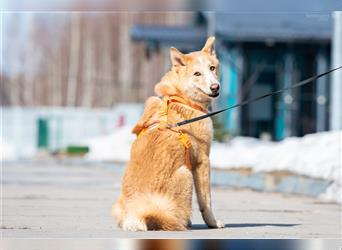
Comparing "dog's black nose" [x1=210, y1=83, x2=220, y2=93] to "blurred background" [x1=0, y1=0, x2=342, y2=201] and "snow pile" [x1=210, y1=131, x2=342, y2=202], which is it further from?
"snow pile" [x1=210, y1=131, x2=342, y2=202]

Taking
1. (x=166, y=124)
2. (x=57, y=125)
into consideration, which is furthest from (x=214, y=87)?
(x=57, y=125)

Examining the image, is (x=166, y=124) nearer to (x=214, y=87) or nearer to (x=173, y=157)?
(x=173, y=157)

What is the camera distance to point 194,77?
759cm

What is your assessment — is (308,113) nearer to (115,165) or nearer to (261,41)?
(261,41)

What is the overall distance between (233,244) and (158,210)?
2.83 ft

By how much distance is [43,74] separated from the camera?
5712cm

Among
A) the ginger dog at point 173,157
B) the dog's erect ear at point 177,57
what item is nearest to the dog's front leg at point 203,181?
the ginger dog at point 173,157

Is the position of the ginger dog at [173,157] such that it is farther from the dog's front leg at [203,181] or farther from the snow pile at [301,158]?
the snow pile at [301,158]

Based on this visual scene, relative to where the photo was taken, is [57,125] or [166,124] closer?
[166,124]

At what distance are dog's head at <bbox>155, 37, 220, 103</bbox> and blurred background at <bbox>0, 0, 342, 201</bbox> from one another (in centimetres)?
48

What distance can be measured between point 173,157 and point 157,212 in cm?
44

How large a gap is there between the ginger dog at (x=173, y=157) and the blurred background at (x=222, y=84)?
1.98 feet

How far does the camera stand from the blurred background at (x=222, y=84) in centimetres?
1522

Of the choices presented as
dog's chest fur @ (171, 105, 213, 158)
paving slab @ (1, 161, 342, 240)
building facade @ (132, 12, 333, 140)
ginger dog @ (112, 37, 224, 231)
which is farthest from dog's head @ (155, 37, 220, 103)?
building facade @ (132, 12, 333, 140)
